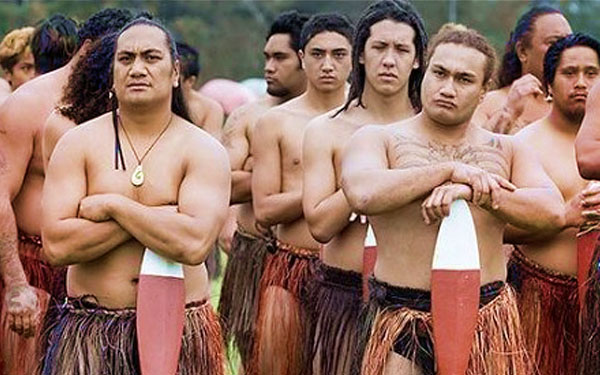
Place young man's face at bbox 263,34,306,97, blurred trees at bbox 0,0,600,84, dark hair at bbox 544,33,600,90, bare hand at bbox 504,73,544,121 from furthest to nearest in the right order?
blurred trees at bbox 0,0,600,84, young man's face at bbox 263,34,306,97, bare hand at bbox 504,73,544,121, dark hair at bbox 544,33,600,90

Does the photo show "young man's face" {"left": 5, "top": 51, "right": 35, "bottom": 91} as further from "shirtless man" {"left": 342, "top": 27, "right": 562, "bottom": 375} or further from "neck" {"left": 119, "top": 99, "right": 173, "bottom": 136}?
"shirtless man" {"left": 342, "top": 27, "right": 562, "bottom": 375}

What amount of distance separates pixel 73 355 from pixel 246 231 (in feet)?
9.79

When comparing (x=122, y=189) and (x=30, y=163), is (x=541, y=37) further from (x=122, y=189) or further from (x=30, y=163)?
(x=122, y=189)

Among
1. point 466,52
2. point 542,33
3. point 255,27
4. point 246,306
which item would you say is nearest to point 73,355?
point 466,52

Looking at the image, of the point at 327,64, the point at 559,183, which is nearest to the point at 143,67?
the point at 559,183

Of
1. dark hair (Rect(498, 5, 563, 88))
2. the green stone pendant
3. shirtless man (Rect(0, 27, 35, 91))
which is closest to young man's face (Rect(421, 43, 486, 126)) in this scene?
the green stone pendant

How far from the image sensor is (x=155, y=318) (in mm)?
5840

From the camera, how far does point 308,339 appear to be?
7383 mm

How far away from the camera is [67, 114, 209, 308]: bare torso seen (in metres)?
5.95

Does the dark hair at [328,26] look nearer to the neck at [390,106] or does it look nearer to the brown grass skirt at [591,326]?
the neck at [390,106]

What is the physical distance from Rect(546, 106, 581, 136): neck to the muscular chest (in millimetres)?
1958

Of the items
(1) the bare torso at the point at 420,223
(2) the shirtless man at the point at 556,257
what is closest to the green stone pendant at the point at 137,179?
(1) the bare torso at the point at 420,223

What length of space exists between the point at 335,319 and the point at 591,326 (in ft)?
4.42

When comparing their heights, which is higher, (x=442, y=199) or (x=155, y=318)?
(x=442, y=199)
